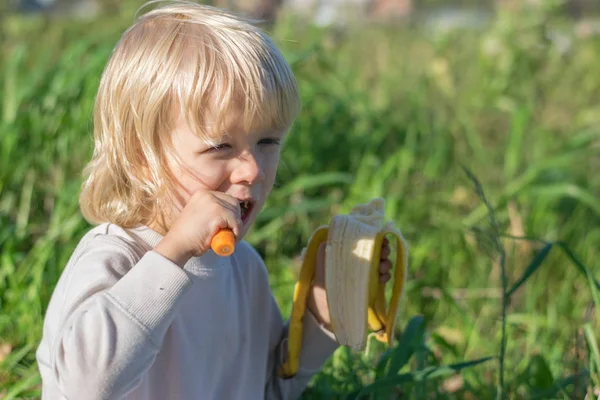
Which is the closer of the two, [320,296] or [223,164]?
[223,164]

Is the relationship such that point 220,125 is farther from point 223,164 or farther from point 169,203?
point 169,203

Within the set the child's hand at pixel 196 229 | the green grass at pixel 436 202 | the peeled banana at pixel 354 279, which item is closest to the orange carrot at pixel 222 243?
the child's hand at pixel 196 229

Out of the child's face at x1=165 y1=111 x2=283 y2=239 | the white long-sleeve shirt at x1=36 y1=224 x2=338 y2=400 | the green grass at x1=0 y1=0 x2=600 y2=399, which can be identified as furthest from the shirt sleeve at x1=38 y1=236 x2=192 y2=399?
the green grass at x1=0 y1=0 x2=600 y2=399

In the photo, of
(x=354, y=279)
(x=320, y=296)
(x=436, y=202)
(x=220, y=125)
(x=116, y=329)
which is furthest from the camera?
(x=436, y=202)

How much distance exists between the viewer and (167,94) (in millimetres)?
1429

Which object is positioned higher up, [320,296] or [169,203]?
[169,203]

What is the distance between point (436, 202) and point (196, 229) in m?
1.90

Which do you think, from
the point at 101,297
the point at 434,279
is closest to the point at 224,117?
the point at 101,297

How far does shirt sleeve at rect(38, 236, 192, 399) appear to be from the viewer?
1.26m

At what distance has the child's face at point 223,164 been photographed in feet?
4.70

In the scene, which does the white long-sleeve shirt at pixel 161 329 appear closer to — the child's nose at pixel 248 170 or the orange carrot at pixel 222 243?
the orange carrot at pixel 222 243

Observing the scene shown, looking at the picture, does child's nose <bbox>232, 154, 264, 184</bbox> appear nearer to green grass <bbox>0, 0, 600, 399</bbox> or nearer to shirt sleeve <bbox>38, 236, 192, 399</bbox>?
shirt sleeve <bbox>38, 236, 192, 399</bbox>

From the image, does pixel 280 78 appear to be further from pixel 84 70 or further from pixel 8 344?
pixel 84 70

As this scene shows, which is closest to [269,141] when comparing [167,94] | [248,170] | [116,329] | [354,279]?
[248,170]
